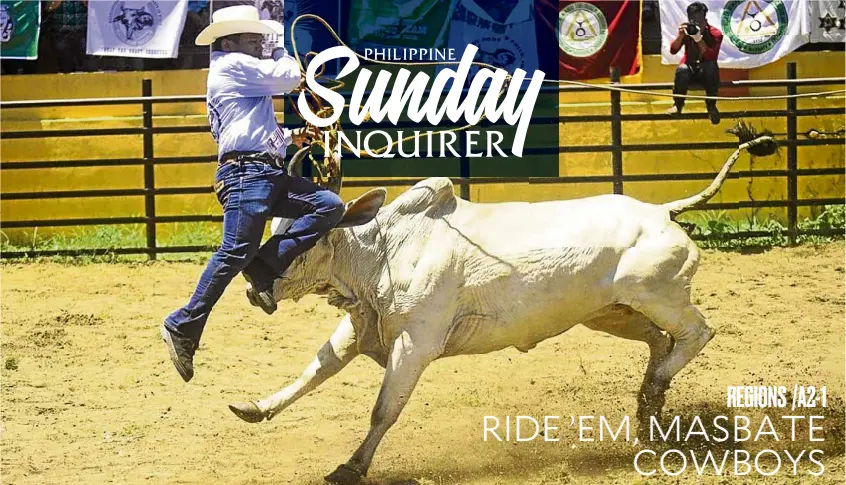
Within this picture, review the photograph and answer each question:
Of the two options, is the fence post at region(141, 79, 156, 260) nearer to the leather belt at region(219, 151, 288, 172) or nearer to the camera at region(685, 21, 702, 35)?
the camera at region(685, 21, 702, 35)

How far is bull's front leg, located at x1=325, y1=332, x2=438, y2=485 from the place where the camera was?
5.04 meters

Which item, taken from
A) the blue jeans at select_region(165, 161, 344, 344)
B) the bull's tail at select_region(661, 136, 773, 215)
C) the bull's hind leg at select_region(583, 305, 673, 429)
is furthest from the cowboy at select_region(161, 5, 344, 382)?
the bull's tail at select_region(661, 136, 773, 215)

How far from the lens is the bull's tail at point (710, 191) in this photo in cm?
582

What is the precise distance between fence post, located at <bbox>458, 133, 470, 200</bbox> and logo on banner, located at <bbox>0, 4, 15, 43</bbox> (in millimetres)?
4532

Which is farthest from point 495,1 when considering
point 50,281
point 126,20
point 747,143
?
point 747,143

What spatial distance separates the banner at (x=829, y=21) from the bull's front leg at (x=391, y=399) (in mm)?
7867

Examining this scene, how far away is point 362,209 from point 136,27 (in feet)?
22.9

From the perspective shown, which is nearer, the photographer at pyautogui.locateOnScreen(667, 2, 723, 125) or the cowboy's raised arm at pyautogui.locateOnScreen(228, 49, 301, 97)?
the cowboy's raised arm at pyautogui.locateOnScreen(228, 49, 301, 97)

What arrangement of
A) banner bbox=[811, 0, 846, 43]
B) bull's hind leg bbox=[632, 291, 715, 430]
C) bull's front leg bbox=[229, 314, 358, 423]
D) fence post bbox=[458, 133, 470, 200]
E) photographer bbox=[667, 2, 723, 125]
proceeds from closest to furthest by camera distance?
bull's front leg bbox=[229, 314, 358, 423], bull's hind leg bbox=[632, 291, 715, 430], photographer bbox=[667, 2, 723, 125], fence post bbox=[458, 133, 470, 200], banner bbox=[811, 0, 846, 43]

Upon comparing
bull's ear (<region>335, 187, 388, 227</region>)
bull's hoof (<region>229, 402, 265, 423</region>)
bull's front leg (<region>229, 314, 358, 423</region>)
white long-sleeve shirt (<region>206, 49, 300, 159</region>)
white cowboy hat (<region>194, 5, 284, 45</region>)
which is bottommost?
bull's hoof (<region>229, 402, 265, 423</region>)

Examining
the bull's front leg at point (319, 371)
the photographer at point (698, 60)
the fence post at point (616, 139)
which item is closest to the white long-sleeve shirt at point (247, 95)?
the bull's front leg at point (319, 371)

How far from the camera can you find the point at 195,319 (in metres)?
5.09

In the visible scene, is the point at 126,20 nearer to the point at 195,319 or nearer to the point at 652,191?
the point at 652,191

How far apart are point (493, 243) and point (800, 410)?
202 cm
